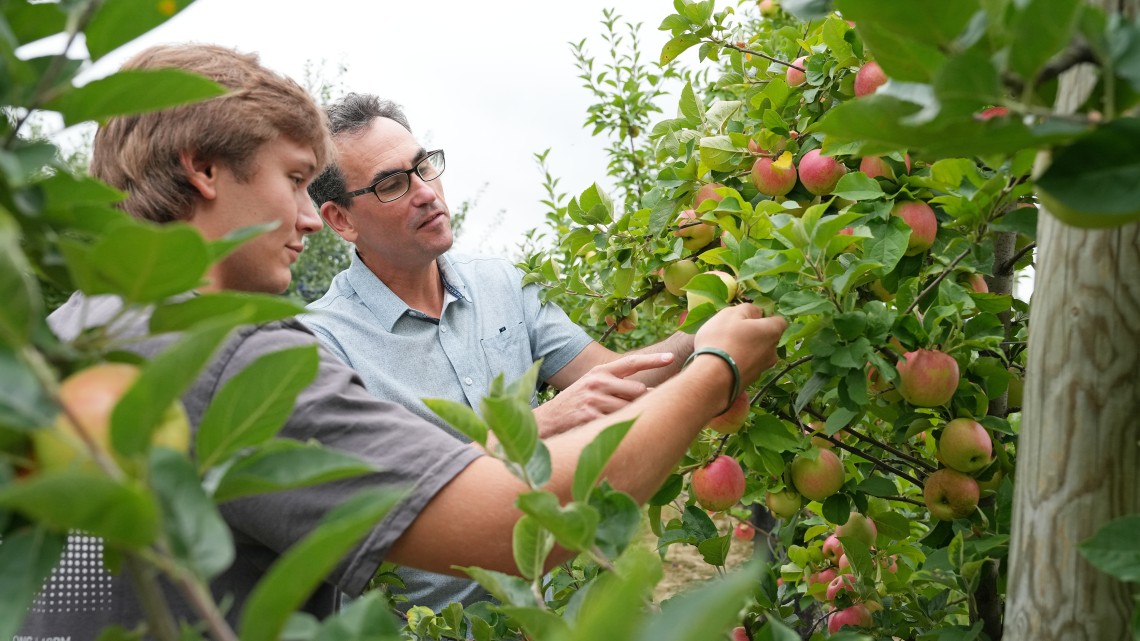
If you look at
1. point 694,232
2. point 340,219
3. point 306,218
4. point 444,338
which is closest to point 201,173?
point 306,218

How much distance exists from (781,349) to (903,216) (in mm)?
425

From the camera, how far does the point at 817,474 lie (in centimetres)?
158

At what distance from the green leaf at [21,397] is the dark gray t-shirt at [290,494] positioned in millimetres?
659

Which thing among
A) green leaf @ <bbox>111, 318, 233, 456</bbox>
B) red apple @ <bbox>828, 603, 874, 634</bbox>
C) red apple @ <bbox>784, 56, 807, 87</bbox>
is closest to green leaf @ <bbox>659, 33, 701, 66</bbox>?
red apple @ <bbox>784, 56, 807, 87</bbox>

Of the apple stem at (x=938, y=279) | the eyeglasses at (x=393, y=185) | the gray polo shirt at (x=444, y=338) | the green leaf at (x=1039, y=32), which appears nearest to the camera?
the green leaf at (x=1039, y=32)

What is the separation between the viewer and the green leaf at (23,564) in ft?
1.51

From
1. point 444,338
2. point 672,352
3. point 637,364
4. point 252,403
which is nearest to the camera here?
point 252,403

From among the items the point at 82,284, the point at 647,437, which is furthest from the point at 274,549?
the point at 82,284

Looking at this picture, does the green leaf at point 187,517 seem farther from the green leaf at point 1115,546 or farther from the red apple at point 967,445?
the red apple at point 967,445

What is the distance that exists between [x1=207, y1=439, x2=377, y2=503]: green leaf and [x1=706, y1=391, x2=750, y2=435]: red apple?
1027 millimetres

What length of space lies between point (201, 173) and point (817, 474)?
110cm

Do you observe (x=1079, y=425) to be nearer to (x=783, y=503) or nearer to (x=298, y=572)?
(x=298, y=572)

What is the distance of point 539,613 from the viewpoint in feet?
2.01

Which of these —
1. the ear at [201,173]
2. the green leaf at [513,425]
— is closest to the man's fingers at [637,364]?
the ear at [201,173]
